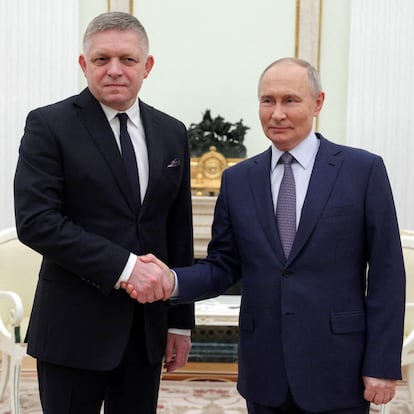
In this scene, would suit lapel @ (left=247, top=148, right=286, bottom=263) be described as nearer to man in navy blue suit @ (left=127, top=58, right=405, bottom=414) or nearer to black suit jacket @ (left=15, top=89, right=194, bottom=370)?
man in navy blue suit @ (left=127, top=58, right=405, bottom=414)

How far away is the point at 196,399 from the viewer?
4.58m

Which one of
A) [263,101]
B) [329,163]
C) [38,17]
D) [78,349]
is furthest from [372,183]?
[38,17]

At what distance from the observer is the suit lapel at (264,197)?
2.10 metres

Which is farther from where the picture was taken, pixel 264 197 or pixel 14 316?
pixel 14 316

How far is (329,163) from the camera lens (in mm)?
2150

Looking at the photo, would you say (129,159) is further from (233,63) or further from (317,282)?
(233,63)

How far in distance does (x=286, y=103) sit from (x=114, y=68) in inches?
21.5

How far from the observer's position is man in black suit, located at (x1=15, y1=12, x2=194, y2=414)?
209cm

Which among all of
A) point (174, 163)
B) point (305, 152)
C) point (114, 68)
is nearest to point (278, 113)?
point (305, 152)

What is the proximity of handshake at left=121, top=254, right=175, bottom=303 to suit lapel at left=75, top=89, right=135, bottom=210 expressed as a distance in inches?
7.3

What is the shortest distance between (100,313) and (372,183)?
93 centimetres

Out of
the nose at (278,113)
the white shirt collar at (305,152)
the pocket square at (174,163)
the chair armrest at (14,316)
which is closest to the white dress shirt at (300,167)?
the white shirt collar at (305,152)

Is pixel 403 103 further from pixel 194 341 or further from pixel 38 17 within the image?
pixel 38 17

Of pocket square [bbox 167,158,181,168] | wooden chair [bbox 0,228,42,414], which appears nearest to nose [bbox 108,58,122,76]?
pocket square [bbox 167,158,181,168]
